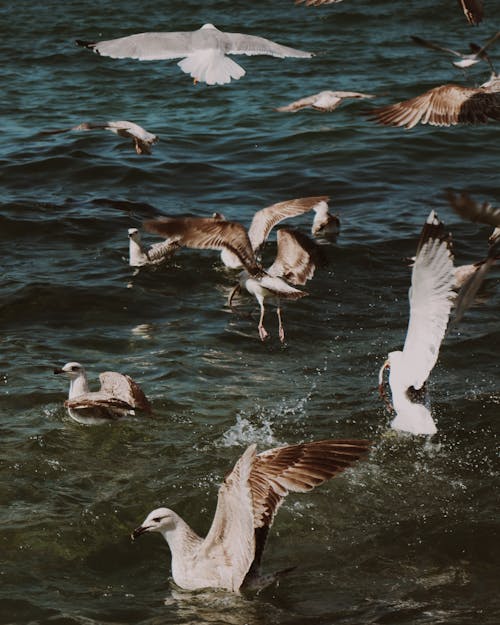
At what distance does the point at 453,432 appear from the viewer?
7.96 metres

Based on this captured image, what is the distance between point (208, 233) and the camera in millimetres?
8398

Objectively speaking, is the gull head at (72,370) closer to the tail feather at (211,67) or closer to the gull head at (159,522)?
the gull head at (159,522)

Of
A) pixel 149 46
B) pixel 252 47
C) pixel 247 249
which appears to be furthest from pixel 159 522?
pixel 252 47

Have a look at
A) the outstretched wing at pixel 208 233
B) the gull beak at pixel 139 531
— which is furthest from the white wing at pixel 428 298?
the gull beak at pixel 139 531

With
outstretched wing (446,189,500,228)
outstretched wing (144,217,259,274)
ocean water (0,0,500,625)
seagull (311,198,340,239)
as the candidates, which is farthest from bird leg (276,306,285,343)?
outstretched wing (446,189,500,228)

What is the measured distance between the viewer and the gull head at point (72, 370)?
27.2ft

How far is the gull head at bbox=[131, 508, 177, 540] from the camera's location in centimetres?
612

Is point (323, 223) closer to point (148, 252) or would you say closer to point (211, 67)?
point (148, 252)

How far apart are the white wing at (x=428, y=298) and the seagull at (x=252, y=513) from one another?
1.44 meters

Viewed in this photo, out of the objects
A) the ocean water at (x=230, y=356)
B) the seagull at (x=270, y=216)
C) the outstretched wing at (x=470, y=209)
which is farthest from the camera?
the seagull at (x=270, y=216)

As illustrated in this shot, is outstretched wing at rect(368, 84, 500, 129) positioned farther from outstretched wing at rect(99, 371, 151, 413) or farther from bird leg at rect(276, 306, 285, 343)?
outstretched wing at rect(99, 371, 151, 413)

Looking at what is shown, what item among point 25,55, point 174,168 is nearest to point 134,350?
point 174,168

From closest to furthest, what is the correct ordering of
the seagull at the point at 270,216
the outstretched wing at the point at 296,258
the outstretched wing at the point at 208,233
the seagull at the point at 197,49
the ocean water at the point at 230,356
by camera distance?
the ocean water at the point at 230,356
the outstretched wing at the point at 208,233
the outstretched wing at the point at 296,258
the seagull at the point at 197,49
the seagull at the point at 270,216

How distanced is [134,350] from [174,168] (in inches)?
243
